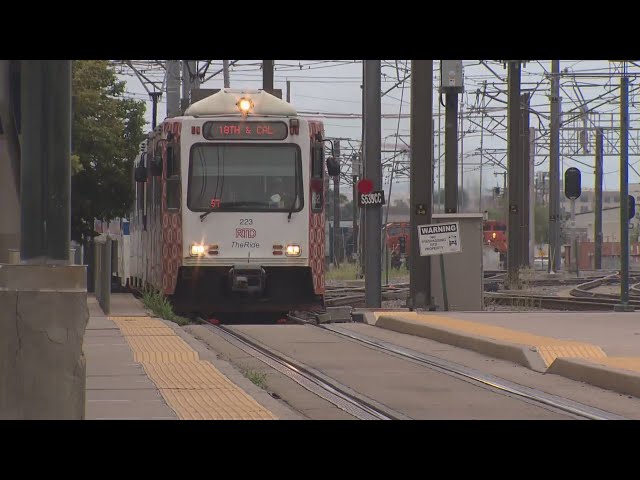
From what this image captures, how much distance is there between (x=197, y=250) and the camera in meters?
20.0

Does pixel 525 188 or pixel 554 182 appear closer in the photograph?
pixel 525 188

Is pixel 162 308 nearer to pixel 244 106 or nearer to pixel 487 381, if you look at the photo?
pixel 244 106

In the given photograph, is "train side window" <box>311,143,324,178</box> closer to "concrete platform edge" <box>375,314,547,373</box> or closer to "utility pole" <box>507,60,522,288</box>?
"concrete platform edge" <box>375,314,547,373</box>

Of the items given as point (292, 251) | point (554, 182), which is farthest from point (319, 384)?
point (554, 182)

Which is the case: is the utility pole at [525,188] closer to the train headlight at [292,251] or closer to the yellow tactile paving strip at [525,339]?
the train headlight at [292,251]

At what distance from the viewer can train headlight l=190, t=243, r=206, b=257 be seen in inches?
787

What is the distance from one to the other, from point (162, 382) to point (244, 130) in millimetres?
9562

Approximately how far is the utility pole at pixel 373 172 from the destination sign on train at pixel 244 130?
3518mm

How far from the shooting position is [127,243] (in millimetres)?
29531
